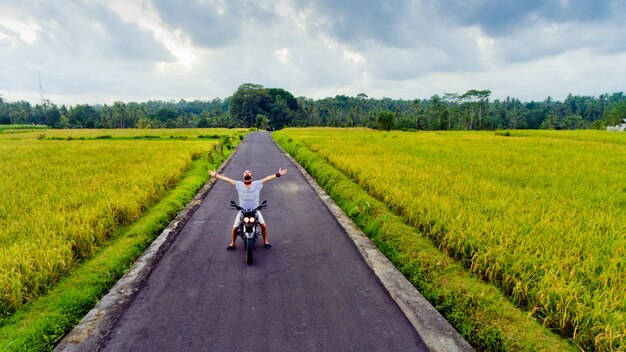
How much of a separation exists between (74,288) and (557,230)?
8.02 m

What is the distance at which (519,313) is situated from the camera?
3.90 metres

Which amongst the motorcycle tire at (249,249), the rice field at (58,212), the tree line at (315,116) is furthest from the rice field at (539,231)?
the tree line at (315,116)

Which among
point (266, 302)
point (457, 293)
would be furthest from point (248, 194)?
point (457, 293)

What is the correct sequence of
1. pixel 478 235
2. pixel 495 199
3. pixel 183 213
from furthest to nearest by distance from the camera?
pixel 183 213 < pixel 495 199 < pixel 478 235

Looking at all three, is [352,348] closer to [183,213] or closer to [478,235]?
[478,235]

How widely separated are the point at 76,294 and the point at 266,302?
Answer: 275cm

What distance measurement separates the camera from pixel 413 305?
14.6 ft

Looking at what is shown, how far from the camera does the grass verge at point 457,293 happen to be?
355 centimetres

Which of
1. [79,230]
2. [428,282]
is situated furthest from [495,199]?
[79,230]

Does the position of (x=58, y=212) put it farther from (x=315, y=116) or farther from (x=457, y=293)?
(x=315, y=116)

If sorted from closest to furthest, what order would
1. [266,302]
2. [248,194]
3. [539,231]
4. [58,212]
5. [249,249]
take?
[266,302]
[249,249]
[539,231]
[248,194]
[58,212]

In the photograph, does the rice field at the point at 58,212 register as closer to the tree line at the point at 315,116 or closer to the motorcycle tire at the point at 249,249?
the motorcycle tire at the point at 249,249

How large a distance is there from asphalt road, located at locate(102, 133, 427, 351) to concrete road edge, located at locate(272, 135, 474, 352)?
0.41 ft

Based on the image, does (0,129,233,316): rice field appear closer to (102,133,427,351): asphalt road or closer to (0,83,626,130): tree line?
(102,133,427,351): asphalt road
